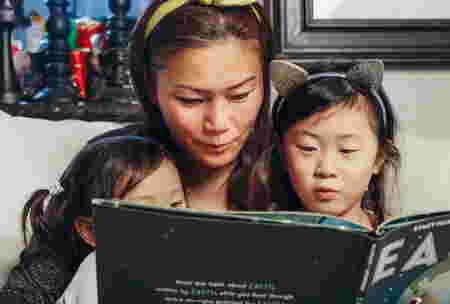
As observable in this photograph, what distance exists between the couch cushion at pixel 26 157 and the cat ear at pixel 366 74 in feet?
1.61

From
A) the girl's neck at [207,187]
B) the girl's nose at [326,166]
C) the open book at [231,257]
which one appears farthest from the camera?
the girl's neck at [207,187]

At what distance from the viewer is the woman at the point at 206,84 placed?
0.94 m

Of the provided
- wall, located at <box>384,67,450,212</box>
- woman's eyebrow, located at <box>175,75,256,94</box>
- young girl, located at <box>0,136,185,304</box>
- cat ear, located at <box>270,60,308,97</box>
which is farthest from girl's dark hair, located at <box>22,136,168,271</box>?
wall, located at <box>384,67,450,212</box>

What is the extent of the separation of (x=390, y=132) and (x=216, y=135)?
0.28 m

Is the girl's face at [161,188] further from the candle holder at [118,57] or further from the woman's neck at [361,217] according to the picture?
the candle holder at [118,57]

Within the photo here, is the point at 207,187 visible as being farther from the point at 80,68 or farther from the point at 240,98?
the point at 80,68

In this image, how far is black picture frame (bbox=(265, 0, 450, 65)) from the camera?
1.33 metres

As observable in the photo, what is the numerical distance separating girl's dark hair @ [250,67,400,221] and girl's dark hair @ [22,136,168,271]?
0.59ft

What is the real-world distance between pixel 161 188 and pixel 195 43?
0.73 ft

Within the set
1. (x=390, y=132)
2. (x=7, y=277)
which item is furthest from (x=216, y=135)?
(x=7, y=277)

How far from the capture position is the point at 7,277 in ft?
3.60

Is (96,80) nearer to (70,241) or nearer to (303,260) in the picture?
(70,241)

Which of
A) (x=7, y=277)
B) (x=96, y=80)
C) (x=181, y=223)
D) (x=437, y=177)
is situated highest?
(x=96, y=80)

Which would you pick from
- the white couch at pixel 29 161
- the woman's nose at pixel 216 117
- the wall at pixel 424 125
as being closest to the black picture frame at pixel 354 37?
the wall at pixel 424 125
